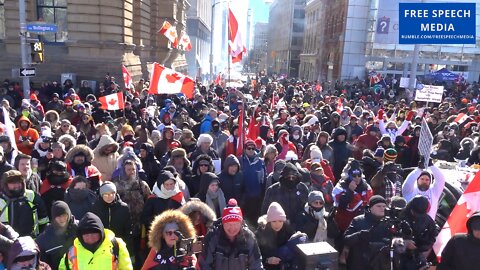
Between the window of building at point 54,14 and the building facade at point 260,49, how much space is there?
8955cm

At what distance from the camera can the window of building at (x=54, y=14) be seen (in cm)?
2089

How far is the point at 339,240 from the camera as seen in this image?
5.89 metres

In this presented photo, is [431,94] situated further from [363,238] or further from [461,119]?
[363,238]

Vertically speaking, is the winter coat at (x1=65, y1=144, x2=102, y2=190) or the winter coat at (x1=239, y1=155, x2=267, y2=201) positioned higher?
the winter coat at (x1=65, y1=144, x2=102, y2=190)

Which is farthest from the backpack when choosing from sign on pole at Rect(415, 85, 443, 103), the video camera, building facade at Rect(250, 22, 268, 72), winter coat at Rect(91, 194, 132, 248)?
building facade at Rect(250, 22, 268, 72)

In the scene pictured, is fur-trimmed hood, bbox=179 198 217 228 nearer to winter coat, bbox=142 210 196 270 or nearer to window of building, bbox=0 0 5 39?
winter coat, bbox=142 210 196 270

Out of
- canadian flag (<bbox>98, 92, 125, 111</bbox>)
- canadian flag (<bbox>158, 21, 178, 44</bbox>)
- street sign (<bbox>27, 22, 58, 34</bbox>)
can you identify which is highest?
canadian flag (<bbox>158, 21, 178, 44</bbox>)

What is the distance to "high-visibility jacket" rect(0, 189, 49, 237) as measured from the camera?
15.6ft

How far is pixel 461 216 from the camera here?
15.5 ft

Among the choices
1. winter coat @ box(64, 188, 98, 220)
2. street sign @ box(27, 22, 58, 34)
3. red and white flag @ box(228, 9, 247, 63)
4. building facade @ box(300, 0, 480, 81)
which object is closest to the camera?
winter coat @ box(64, 188, 98, 220)

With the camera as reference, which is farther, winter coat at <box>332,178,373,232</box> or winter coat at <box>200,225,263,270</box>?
winter coat at <box>332,178,373,232</box>

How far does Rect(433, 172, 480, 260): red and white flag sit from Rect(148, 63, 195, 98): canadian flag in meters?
7.71

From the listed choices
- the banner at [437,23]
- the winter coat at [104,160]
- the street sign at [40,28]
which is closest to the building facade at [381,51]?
the banner at [437,23]

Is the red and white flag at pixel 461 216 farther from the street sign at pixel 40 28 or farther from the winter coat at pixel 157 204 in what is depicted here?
the street sign at pixel 40 28
